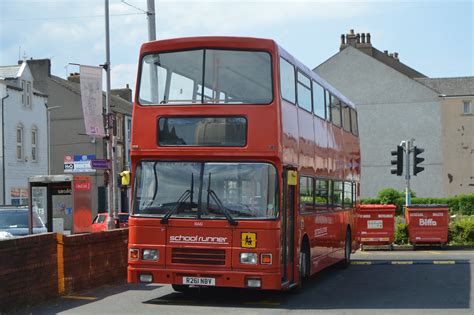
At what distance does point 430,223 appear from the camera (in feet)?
90.4

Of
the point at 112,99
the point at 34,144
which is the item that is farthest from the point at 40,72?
the point at 34,144

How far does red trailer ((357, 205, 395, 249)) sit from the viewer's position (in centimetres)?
2747

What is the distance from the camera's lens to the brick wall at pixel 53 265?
39.5 feet

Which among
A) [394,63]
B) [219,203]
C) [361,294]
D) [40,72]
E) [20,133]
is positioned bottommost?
[361,294]

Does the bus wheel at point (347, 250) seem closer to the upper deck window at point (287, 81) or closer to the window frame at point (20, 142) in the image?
the upper deck window at point (287, 81)

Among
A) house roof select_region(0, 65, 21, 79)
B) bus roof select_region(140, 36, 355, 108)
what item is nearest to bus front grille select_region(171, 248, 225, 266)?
bus roof select_region(140, 36, 355, 108)

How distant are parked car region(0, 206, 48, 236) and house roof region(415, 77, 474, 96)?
145 feet

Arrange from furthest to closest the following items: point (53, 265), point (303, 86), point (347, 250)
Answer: point (347, 250)
point (303, 86)
point (53, 265)

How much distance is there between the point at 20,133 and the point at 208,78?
37515mm

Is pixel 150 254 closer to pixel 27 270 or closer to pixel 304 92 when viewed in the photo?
pixel 27 270

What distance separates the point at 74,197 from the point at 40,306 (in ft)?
26.8

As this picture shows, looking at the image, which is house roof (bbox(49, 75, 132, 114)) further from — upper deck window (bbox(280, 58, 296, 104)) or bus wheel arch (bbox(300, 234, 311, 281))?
upper deck window (bbox(280, 58, 296, 104))

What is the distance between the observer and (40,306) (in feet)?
42.2

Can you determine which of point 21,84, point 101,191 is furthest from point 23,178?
point 101,191
